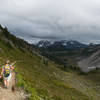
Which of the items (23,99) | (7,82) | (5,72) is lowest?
(23,99)

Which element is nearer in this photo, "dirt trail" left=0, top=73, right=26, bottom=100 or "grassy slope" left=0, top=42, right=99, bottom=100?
"dirt trail" left=0, top=73, right=26, bottom=100

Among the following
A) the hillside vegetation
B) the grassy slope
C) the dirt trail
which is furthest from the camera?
the hillside vegetation

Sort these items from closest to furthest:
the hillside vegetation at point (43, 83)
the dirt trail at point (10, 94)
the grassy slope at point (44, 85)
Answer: the dirt trail at point (10, 94) → the grassy slope at point (44, 85) → the hillside vegetation at point (43, 83)

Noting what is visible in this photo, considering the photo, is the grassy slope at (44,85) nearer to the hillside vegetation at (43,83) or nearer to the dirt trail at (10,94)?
the hillside vegetation at (43,83)

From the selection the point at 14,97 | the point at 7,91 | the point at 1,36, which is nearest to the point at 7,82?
the point at 7,91

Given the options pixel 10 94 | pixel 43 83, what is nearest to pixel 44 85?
pixel 43 83

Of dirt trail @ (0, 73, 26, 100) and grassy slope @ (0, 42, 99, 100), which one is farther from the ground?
dirt trail @ (0, 73, 26, 100)

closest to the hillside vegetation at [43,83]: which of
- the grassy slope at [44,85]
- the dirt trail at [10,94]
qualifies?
the grassy slope at [44,85]

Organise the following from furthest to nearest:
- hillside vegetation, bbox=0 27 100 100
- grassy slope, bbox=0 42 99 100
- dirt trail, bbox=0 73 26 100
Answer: hillside vegetation, bbox=0 27 100 100, grassy slope, bbox=0 42 99 100, dirt trail, bbox=0 73 26 100

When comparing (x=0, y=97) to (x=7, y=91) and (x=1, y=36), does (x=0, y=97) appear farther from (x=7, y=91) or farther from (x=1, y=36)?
(x=1, y=36)

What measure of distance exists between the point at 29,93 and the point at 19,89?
1.28 metres

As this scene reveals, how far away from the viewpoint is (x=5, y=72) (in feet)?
46.0

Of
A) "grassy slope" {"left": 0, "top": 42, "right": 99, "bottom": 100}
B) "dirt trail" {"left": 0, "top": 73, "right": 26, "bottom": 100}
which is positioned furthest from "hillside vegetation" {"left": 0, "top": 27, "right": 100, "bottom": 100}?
"dirt trail" {"left": 0, "top": 73, "right": 26, "bottom": 100}

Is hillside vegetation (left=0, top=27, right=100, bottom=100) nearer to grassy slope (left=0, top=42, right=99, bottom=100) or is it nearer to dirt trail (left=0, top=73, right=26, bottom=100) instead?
grassy slope (left=0, top=42, right=99, bottom=100)
